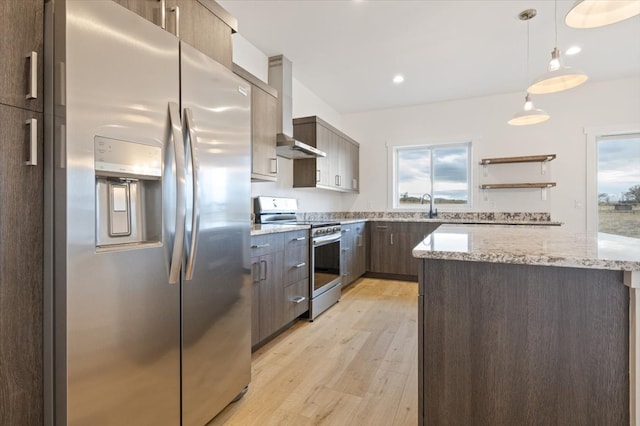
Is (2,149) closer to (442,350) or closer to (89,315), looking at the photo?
(89,315)

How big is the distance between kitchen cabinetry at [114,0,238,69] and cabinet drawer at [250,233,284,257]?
3.87ft

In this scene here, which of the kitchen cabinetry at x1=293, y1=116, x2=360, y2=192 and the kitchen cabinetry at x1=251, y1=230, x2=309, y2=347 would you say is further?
the kitchen cabinetry at x1=293, y1=116, x2=360, y2=192

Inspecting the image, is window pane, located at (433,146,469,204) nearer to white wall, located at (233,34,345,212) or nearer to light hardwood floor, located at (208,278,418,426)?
white wall, located at (233,34,345,212)

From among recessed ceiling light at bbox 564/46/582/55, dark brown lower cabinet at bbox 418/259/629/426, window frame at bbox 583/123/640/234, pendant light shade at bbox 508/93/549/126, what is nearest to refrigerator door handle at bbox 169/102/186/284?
→ dark brown lower cabinet at bbox 418/259/629/426

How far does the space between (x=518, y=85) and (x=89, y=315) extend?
5.32m

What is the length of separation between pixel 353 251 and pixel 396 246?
79 cm

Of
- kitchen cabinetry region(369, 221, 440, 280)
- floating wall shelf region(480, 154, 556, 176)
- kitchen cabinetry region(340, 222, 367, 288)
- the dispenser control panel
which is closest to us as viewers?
the dispenser control panel

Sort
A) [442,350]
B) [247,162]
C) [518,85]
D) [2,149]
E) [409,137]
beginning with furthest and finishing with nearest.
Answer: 1. [409,137]
2. [518,85]
3. [247,162]
4. [442,350]
5. [2,149]

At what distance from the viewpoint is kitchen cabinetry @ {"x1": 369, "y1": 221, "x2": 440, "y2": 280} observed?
15.0 feet

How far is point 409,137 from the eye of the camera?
5270mm

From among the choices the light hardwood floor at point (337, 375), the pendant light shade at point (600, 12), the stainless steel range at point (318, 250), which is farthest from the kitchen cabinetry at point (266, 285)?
the pendant light shade at point (600, 12)

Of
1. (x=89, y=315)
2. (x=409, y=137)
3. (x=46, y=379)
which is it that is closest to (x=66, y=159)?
(x=89, y=315)

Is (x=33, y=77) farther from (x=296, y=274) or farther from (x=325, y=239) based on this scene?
(x=325, y=239)

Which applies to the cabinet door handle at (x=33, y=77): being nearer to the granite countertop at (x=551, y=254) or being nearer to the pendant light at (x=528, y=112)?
the granite countertop at (x=551, y=254)
